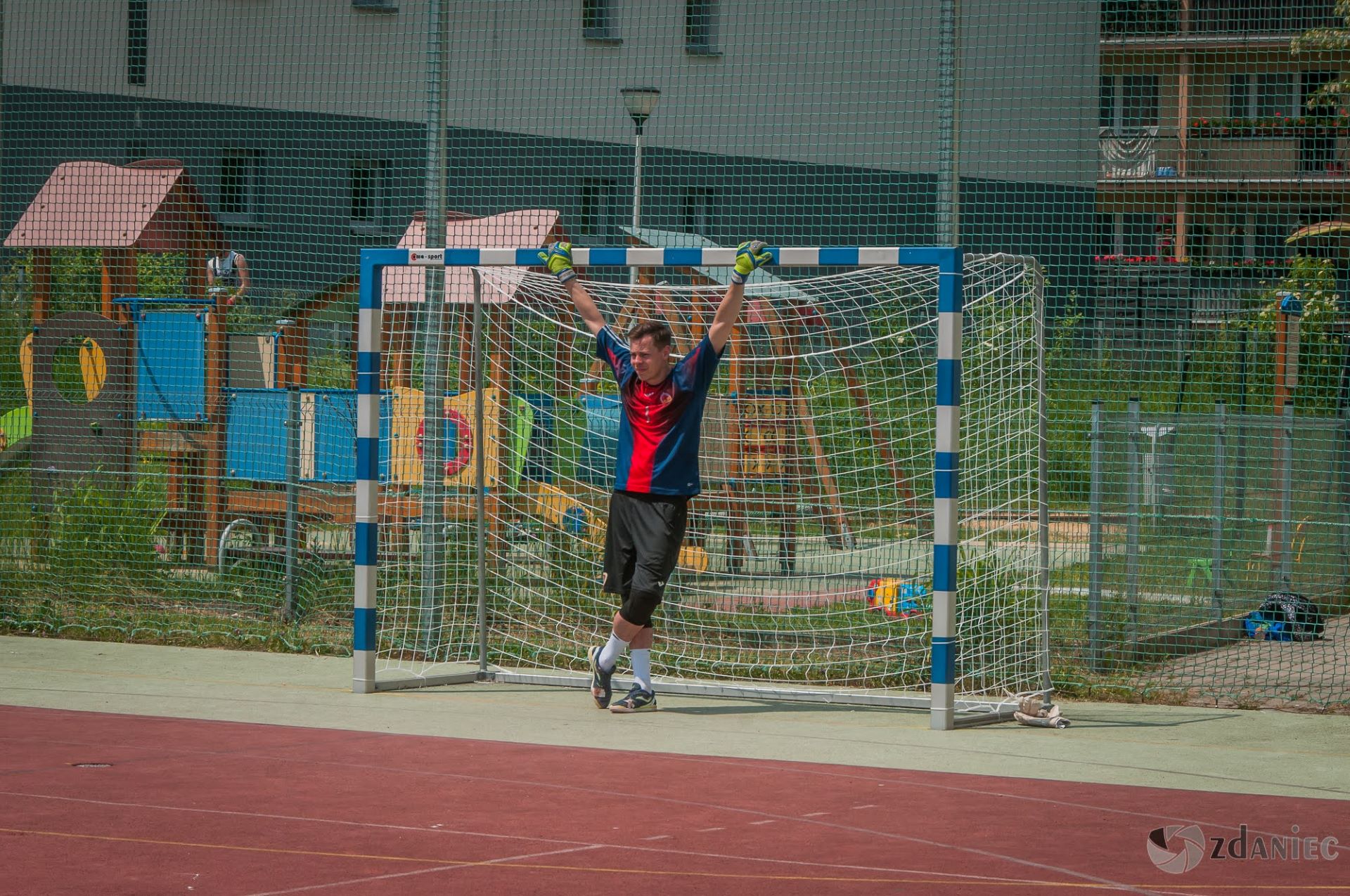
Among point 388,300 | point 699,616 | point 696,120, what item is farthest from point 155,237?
point 699,616

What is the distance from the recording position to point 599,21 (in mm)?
13680

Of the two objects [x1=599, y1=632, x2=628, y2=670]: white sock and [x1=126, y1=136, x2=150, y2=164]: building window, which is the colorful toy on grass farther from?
[x1=126, y1=136, x2=150, y2=164]: building window

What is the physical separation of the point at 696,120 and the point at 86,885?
26.6ft

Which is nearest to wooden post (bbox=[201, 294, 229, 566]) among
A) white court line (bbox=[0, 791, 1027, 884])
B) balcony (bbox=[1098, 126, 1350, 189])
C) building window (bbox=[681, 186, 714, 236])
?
building window (bbox=[681, 186, 714, 236])

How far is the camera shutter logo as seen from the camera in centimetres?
483

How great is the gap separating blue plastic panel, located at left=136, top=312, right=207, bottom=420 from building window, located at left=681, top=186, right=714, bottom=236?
388 centimetres

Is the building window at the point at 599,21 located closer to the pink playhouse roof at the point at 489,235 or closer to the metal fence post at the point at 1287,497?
the pink playhouse roof at the point at 489,235

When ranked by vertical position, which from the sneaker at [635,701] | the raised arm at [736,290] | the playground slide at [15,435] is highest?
the raised arm at [736,290]

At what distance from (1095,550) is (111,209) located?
7261mm

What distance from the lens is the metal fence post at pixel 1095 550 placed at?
29.0 feet

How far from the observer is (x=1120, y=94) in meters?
11.6

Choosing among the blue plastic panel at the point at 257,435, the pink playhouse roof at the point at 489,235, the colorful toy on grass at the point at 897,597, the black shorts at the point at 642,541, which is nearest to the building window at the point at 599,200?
the pink playhouse roof at the point at 489,235

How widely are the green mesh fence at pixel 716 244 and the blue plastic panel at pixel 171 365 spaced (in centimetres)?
3

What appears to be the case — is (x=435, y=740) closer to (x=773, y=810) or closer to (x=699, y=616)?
(x=773, y=810)
